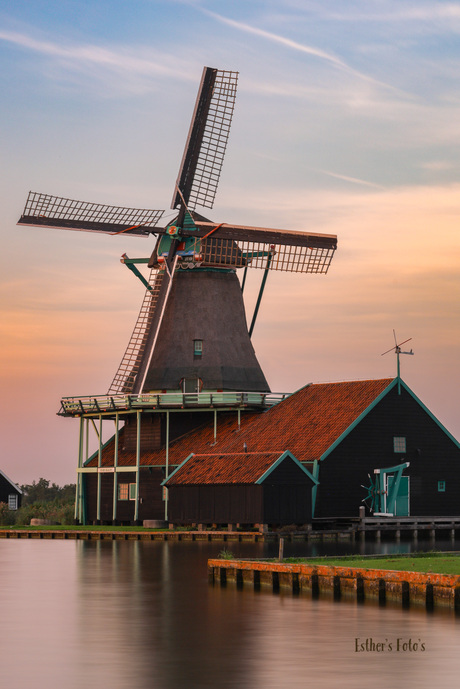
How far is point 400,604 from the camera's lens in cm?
2373

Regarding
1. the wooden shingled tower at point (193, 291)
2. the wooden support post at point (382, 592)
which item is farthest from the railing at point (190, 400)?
the wooden support post at point (382, 592)

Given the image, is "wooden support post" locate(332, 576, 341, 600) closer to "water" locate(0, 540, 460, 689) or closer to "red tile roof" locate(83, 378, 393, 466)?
"water" locate(0, 540, 460, 689)

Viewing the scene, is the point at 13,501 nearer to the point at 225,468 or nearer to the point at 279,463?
the point at 225,468

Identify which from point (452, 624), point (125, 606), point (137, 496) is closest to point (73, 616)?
point (125, 606)

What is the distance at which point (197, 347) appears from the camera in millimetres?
58344

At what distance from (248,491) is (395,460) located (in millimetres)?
7973

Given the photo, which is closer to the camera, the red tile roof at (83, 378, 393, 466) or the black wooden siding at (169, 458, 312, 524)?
the black wooden siding at (169, 458, 312, 524)

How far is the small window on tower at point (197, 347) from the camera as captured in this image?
5825 centimetres

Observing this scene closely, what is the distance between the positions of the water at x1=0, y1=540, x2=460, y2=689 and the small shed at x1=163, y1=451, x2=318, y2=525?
56.6 feet

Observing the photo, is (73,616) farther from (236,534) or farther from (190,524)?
(190,524)

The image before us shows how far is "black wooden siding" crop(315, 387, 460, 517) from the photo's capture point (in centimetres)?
5166

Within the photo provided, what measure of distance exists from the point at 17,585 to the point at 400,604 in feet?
37.3

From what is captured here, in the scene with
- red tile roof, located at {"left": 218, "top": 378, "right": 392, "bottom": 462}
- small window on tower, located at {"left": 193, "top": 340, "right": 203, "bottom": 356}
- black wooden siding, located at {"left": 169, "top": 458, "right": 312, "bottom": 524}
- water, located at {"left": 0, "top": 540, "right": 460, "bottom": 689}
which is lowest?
water, located at {"left": 0, "top": 540, "right": 460, "bottom": 689}

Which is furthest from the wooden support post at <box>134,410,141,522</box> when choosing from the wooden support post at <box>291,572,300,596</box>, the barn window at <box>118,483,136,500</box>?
the wooden support post at <box>291,572,300,596</box>
